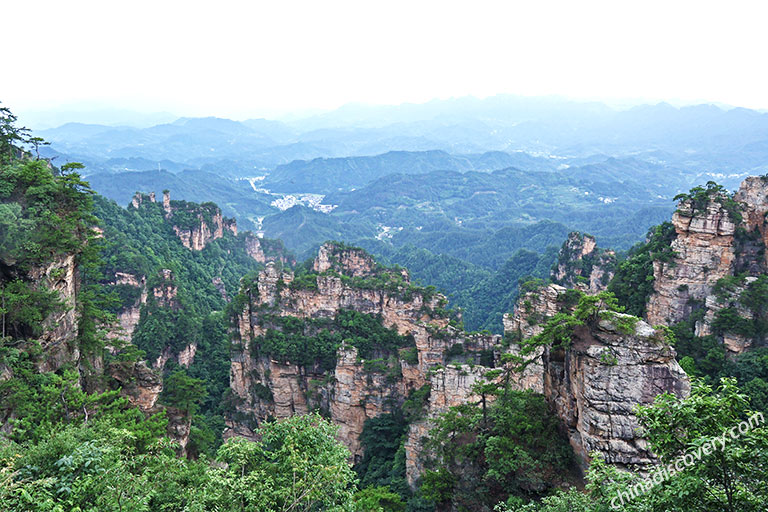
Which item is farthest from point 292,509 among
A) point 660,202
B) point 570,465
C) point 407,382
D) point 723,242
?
point 660,202

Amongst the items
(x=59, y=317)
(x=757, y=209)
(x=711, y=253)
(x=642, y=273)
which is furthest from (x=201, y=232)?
(x=757, y=209)

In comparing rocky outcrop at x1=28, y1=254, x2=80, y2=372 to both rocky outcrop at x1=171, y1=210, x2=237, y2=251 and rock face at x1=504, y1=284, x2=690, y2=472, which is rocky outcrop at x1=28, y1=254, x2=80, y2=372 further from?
rocky outcrop at x1=171, y1=210, x2=237, y2=251

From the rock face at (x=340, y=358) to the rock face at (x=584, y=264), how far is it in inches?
881

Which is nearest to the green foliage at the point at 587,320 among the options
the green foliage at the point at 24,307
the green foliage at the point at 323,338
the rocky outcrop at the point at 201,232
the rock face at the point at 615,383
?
the rock face at the point at 615,383

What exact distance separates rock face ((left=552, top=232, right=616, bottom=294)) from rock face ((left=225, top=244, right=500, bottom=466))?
22.4 meters

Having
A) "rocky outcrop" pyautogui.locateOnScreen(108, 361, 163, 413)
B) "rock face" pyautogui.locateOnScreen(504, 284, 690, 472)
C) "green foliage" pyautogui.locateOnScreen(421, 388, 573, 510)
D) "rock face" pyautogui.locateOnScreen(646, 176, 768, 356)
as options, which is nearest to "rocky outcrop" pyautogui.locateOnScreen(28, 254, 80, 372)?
"rocky outcrop" pyautogui.locateOnScreen(108, 361, 163, 413)

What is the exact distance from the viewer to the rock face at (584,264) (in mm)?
53188

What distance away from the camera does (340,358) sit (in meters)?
34.3

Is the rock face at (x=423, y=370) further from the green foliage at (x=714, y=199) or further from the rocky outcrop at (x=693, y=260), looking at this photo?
the green foliage at (x=714, y=199)

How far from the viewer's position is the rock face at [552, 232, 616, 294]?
5319cm

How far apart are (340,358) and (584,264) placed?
36812 mm

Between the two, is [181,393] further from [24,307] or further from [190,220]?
[190,220]

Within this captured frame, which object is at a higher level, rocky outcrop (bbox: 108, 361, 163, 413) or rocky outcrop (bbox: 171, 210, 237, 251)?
rocky outcrop (bbox: 108, 361, 163, 413)

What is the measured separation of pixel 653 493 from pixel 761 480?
1614 mm
